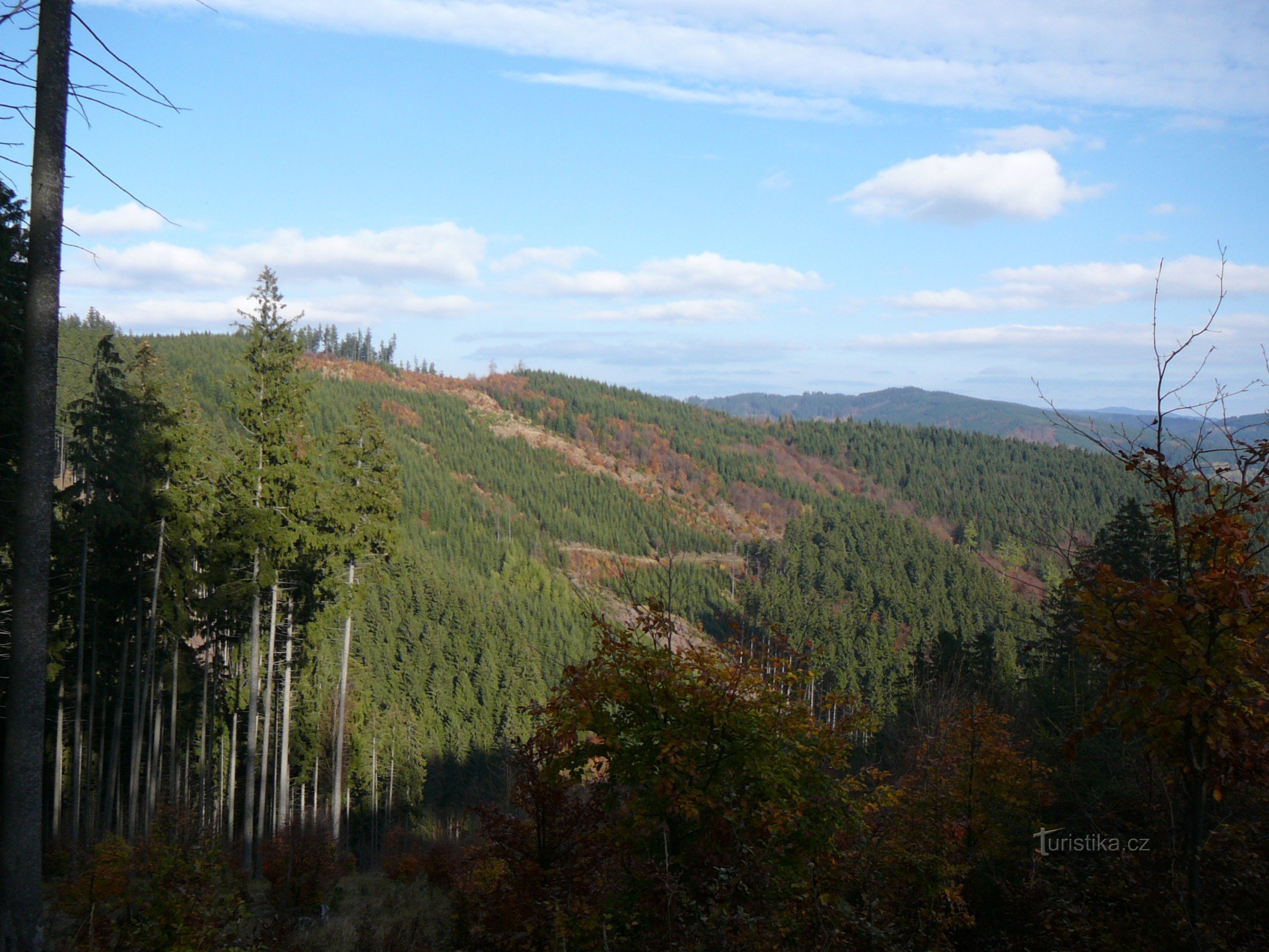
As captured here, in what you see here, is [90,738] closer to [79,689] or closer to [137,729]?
[137,729]

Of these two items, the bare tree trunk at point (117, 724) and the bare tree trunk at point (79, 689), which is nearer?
the bare tree trunk at point (79, 689)

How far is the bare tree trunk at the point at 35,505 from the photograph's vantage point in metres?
5.68

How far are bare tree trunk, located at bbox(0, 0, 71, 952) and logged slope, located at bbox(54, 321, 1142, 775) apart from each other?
491 centimetres

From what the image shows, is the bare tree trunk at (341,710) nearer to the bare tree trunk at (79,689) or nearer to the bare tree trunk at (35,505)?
the bare tree trunk at (79,689)

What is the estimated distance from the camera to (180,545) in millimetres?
19438

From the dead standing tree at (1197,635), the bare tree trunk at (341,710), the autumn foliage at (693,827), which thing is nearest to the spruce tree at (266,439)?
the bare tree trunk at (341,710)

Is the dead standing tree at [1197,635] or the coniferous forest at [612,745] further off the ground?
the dead standing tree at [1197,635]

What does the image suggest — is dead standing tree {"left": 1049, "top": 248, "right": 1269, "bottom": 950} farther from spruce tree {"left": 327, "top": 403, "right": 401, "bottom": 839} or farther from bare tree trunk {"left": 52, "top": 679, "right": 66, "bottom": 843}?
bare tree trunk {"left": 52, "top": 679, "right": 66, "bottom": 843}

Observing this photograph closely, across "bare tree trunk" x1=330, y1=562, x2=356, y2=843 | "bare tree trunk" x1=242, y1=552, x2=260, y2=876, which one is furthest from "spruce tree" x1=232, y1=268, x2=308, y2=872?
"bare tree trunk" x1=330, y1=562, x2=356, y2=843

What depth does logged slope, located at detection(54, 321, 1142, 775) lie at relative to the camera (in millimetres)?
47562

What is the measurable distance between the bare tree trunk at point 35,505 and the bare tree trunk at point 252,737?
11.3 meters

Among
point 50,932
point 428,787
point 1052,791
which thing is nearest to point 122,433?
point 50,932

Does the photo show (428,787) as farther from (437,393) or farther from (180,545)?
(437,393)

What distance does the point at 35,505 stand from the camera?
5.93m
